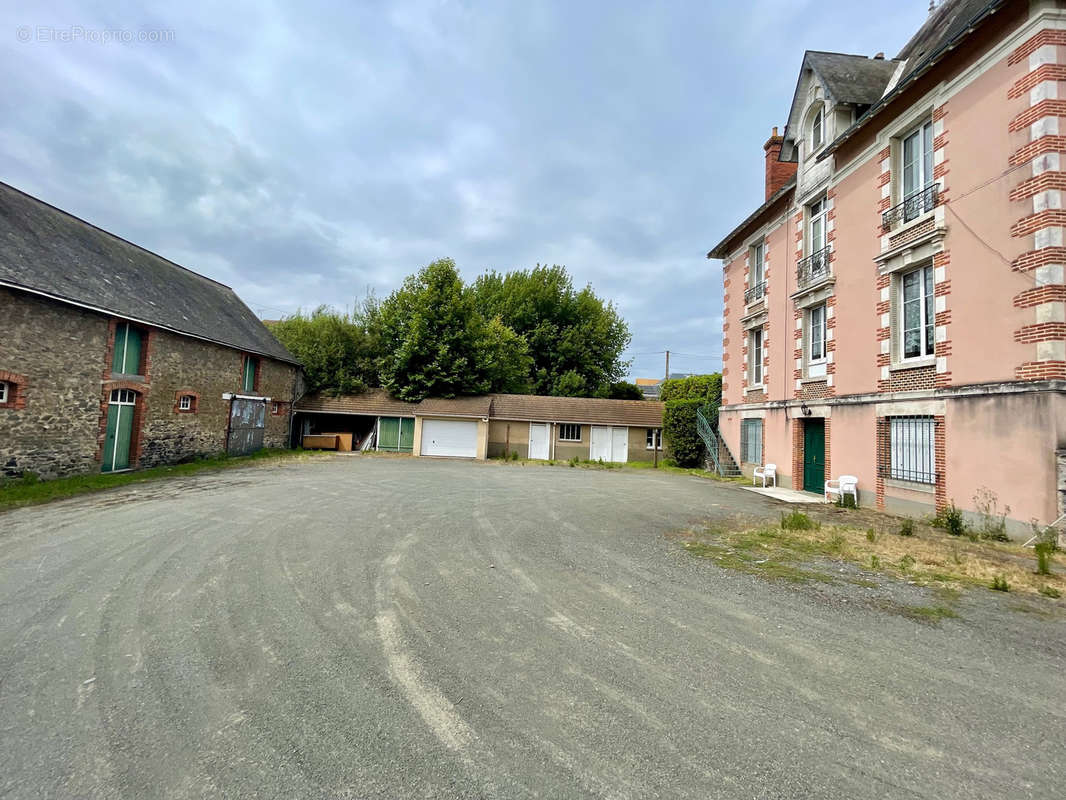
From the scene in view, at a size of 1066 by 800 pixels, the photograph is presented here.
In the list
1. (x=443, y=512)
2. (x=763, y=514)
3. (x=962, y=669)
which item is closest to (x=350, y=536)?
(x=443, y=512)

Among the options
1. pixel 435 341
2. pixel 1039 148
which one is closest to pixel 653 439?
pixel 435 341

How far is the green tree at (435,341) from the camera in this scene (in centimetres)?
2772

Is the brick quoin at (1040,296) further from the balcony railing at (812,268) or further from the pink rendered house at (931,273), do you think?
the balcony railing at (812,268)

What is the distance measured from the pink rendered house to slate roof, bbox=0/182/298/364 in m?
21.0

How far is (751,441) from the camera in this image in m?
17.4

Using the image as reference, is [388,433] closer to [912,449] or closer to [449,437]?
[449,437]

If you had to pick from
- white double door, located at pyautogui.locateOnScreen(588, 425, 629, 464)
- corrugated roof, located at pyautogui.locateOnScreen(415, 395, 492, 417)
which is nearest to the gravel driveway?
corrugated roof, located at pyautogui.locateOnScreen(415, 395, 492, 417)

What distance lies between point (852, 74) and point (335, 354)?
27177 mm

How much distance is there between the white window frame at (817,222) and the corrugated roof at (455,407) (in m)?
17.4

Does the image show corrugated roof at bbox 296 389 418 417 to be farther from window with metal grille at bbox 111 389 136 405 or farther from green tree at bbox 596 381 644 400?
green tree at bbox 596 381 644 400

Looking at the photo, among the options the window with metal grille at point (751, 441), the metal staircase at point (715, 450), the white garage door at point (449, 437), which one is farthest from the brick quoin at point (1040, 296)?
the white garage door at point (449, 437)

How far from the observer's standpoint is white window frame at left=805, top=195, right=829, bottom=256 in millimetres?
13922

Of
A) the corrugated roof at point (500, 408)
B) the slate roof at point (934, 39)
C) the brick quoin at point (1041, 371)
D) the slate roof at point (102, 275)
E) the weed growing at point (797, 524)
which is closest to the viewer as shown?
the brick quoin at point (1041, 371)

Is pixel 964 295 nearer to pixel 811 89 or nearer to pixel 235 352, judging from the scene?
pixel 811 89
